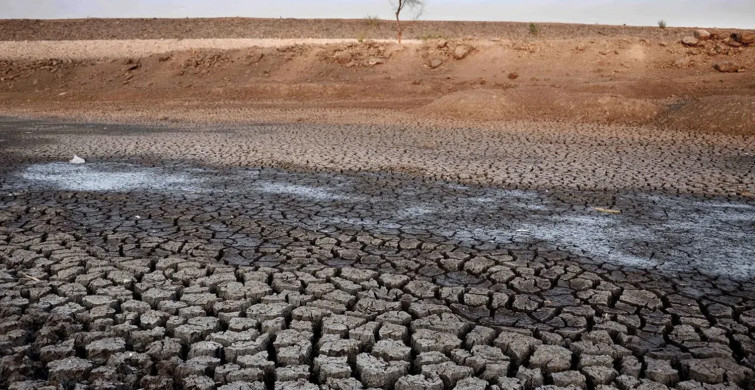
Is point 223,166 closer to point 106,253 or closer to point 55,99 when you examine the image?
point 106,253

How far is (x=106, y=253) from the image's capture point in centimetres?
534

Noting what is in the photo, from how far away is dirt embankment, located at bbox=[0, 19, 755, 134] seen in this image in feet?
55.6

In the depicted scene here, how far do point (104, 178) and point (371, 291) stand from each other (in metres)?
5.25

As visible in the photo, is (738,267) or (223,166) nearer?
(738,267)

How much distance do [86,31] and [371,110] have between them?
3373 centimetres

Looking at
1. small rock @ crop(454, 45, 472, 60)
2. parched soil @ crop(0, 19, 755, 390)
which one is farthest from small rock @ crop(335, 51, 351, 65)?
parched soil @ crop(0, 19, 755, 390)

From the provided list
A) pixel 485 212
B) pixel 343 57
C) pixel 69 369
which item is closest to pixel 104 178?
pixel 485 212

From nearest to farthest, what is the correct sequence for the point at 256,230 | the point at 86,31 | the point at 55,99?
the point at 256,230 < the point at 55,99 < the point at 86,31

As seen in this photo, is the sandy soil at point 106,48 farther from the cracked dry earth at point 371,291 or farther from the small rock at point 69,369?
the small rock at point 69,369

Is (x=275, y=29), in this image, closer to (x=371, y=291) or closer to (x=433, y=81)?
(x=433, y=81)

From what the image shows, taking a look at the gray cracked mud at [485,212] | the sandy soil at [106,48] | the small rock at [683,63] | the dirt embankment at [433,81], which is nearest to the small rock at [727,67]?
the dirt embankment at [433,81]

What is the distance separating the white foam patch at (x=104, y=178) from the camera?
26.4 feet

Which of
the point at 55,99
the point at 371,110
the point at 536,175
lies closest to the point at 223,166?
the point at 536,175

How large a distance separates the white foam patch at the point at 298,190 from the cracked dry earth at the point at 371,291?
6cm
